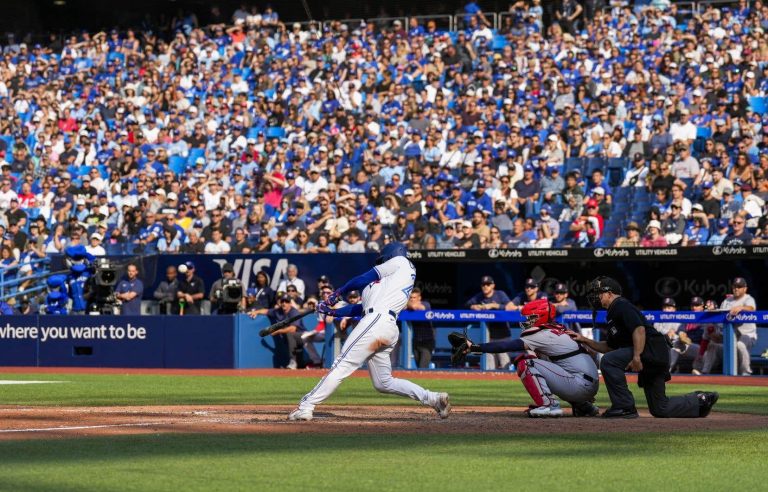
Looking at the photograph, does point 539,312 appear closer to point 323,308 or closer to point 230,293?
point 323,308

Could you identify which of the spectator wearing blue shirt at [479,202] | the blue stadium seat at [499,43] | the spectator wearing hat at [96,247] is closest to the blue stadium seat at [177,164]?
the spectator wearing hat at [96,247]

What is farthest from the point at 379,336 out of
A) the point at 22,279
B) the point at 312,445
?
the point at 22,279

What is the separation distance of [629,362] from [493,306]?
10281 millimetres

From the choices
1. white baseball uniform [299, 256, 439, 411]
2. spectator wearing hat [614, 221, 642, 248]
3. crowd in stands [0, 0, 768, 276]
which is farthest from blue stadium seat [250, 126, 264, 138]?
white baseball uniform [299, 256, 439, 411]

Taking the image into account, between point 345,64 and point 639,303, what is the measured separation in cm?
1093

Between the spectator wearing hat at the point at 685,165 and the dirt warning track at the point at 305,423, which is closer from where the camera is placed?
the dirt warning track at the point at 305,423

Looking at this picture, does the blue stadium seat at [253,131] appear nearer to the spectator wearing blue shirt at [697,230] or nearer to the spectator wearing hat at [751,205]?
the spectator wearing blue shirt at [697,230]

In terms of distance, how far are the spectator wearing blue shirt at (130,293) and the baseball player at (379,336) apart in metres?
13.5

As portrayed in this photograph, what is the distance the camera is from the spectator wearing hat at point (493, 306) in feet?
72.5

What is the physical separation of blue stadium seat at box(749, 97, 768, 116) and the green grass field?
47.7ft

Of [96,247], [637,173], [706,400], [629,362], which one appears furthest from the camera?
[96,247]

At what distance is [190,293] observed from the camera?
24500 mm

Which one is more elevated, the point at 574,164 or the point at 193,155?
the point at 193,155

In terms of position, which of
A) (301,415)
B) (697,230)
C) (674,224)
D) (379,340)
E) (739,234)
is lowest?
(301,415)
